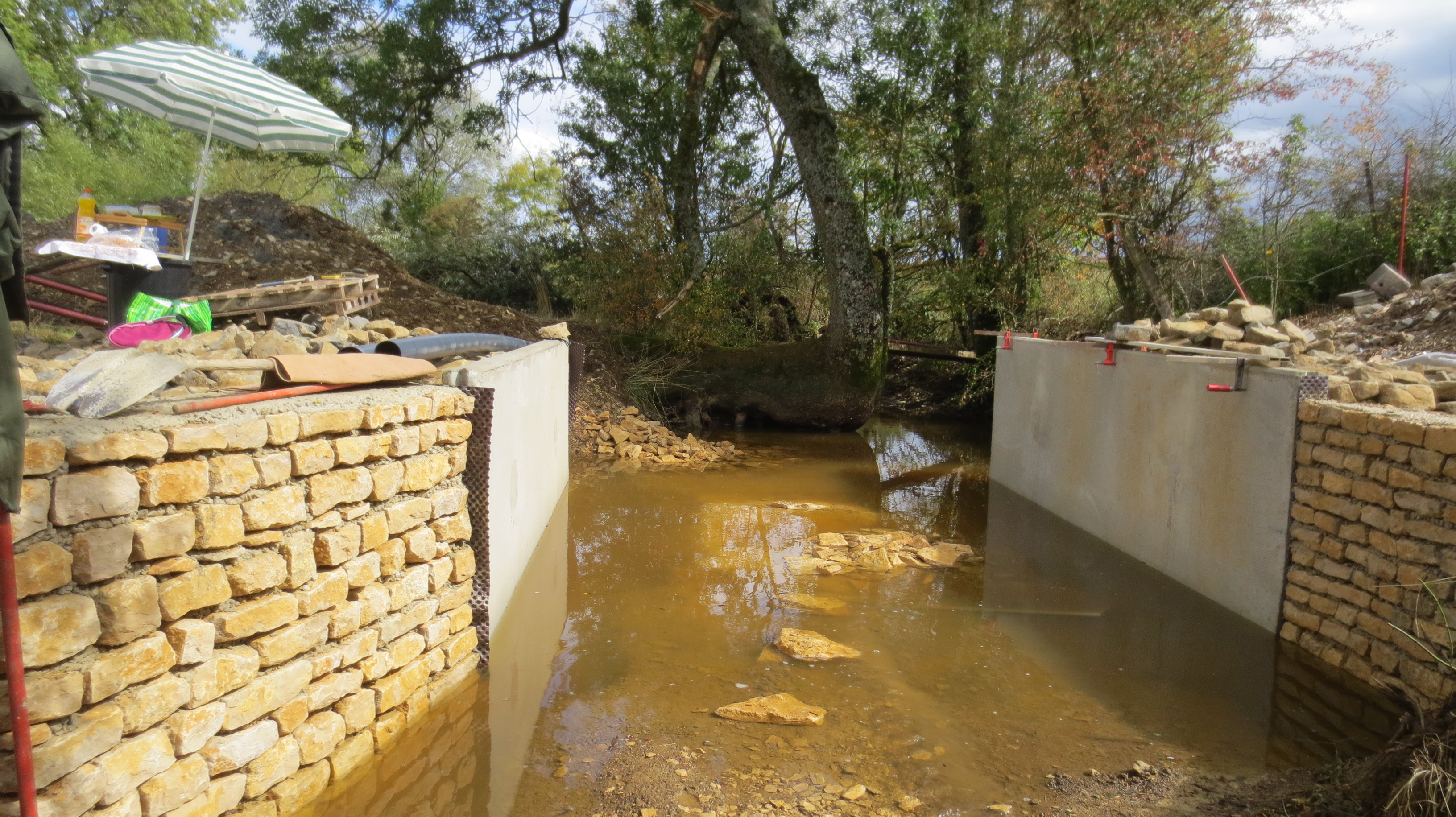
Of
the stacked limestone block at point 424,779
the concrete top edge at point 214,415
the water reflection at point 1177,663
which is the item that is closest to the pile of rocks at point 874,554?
the water reflection at point 1177,663

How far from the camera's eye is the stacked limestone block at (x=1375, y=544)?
3.64 m

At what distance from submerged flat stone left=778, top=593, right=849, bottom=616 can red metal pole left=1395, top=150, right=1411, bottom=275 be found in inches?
294

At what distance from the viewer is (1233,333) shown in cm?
578

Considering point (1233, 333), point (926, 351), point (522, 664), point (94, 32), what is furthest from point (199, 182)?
point (94, 32)

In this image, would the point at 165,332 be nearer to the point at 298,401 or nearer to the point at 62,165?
the point at 298,401

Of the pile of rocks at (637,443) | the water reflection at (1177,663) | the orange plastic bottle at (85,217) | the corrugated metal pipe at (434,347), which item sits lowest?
the water reflection at (1177,663)

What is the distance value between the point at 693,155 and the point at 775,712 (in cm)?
1131

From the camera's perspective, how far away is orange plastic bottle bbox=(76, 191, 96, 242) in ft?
17.7

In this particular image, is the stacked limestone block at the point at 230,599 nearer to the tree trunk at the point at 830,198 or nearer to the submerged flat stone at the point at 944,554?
the submerged flat stone at the point at 944,554

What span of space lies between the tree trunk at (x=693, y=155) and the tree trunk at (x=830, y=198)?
40 centimetres

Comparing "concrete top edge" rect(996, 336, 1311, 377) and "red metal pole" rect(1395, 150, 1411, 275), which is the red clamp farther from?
"red metal pole" rect(1395, 150, 1411, 275)

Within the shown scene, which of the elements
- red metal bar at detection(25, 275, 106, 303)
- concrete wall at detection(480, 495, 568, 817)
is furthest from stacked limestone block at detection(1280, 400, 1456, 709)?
red metal bar at detection(25, 275, 106, 303)

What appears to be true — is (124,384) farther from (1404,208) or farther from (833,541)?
(1404,208)

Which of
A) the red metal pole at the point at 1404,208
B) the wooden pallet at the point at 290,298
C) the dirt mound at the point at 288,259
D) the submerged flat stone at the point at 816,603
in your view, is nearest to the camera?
the submerged flat stone at the point at 816,603
